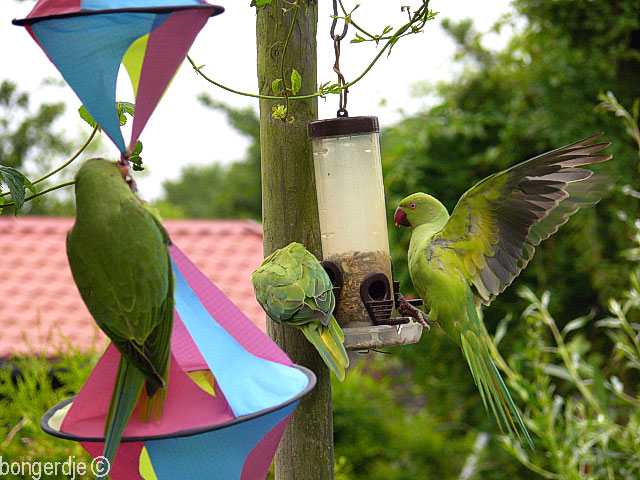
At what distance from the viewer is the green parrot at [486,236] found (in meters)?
1.74

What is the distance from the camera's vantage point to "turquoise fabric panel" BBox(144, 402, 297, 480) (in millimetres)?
1100

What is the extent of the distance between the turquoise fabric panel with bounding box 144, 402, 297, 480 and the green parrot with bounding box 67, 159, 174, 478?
130 millimetres

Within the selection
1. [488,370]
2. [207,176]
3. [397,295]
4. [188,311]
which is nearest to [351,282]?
[397,295]

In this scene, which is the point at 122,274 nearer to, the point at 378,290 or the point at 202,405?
the point at 202,405

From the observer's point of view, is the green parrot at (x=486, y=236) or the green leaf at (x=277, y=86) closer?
the green leaf at (x=277, y=86)

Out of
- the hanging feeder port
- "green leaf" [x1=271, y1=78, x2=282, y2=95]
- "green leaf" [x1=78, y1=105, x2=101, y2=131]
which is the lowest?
the hanging feeder port

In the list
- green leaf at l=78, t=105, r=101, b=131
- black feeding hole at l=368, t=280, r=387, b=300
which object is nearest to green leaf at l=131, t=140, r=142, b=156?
green leaf at l=78, t=105, r=101, b=131

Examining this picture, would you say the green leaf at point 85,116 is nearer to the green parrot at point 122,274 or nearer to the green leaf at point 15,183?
the green leaf at point 15,183

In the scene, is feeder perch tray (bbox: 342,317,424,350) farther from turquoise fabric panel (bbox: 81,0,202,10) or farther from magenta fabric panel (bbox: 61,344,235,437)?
turquoise fabric panel (bbox: 81,0,202,10)

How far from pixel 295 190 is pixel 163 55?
69 cm

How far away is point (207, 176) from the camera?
14516 mm

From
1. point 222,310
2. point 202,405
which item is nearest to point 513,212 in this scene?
point 222,310

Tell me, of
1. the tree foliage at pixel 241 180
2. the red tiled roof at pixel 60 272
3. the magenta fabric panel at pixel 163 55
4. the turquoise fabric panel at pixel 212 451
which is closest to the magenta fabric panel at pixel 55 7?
the magenta fabric panel at pixel 163 55

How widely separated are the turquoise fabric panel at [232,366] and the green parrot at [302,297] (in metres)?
0.32
